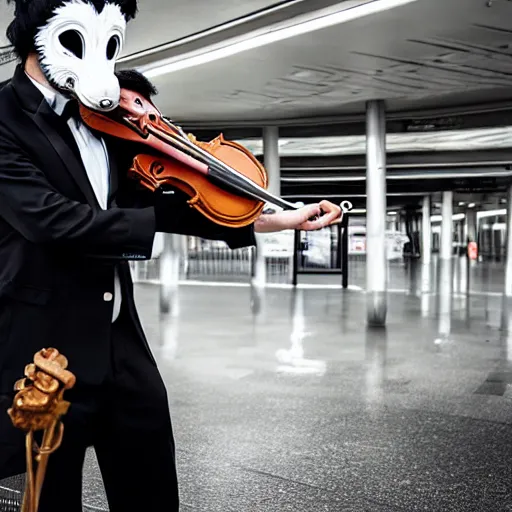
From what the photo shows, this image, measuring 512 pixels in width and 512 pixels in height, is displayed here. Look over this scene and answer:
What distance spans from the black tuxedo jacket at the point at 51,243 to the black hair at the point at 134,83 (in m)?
0.14

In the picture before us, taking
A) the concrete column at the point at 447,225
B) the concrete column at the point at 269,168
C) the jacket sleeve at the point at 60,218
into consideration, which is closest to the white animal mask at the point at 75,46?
the jacket sleeve at the point at 60,218

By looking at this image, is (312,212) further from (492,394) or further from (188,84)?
(188,84)

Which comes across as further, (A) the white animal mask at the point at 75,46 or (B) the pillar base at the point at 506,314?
(B) the pillar base at the point at 506,314

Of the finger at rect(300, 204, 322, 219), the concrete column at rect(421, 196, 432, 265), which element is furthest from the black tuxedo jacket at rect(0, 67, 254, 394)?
the concrete column at rect(421, 196, 432, 265)

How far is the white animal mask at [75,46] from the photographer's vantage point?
1.62m

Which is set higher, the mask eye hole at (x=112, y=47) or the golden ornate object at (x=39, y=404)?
the mask eye hole at (x=112, y=47)

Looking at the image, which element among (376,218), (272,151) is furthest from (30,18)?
(272,151)

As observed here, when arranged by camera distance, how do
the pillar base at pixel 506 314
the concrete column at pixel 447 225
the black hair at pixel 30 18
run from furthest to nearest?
1. the concrete column at pixel 447 225
2. the pillar base at pixel 506 314
3. the black hair at pixel 30 18

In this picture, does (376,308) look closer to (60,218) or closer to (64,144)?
(64,144)

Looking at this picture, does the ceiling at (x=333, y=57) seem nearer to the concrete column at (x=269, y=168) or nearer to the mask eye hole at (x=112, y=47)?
the concrete column at (x=269, y=168)

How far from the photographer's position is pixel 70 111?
1.72 meters

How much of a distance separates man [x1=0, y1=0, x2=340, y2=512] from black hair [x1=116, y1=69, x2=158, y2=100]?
0.21ft

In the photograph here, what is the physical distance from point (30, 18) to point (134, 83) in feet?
0.94

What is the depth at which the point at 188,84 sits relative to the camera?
8.48 m
